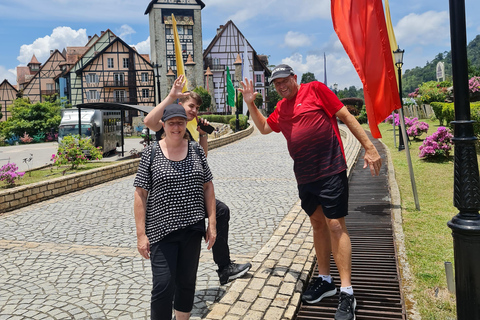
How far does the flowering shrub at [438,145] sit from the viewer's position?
1252 cm

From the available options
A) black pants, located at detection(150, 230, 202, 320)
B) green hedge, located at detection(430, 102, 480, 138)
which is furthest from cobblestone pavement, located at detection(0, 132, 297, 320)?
green hedge, located at detection(430, 102, 480, 138)

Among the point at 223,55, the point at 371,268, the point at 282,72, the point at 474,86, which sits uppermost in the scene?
the point at 223,55

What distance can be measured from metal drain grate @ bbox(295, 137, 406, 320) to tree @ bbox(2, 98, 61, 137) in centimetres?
4302

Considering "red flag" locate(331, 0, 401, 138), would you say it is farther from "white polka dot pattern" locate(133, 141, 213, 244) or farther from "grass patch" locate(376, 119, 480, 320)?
"white polka dot pattern" locate(133, 141, 213, 244)

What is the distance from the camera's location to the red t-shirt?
138 inches

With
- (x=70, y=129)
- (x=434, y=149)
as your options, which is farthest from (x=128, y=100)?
(x=434, y=149)

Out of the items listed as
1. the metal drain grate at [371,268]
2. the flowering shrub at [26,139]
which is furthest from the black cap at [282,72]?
the flowering shrub at [26,139]

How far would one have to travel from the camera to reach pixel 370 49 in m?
5.27

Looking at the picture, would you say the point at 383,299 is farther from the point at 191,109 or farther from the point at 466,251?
the point at 191,109

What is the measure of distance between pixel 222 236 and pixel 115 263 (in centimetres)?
167

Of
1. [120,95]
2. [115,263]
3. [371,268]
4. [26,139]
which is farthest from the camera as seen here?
[120,95]

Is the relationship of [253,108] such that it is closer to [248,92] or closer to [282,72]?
[248,92]

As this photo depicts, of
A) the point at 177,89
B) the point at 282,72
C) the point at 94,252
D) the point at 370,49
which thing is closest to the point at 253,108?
the point at 282,72

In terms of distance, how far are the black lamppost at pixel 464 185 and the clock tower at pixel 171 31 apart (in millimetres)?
58487
